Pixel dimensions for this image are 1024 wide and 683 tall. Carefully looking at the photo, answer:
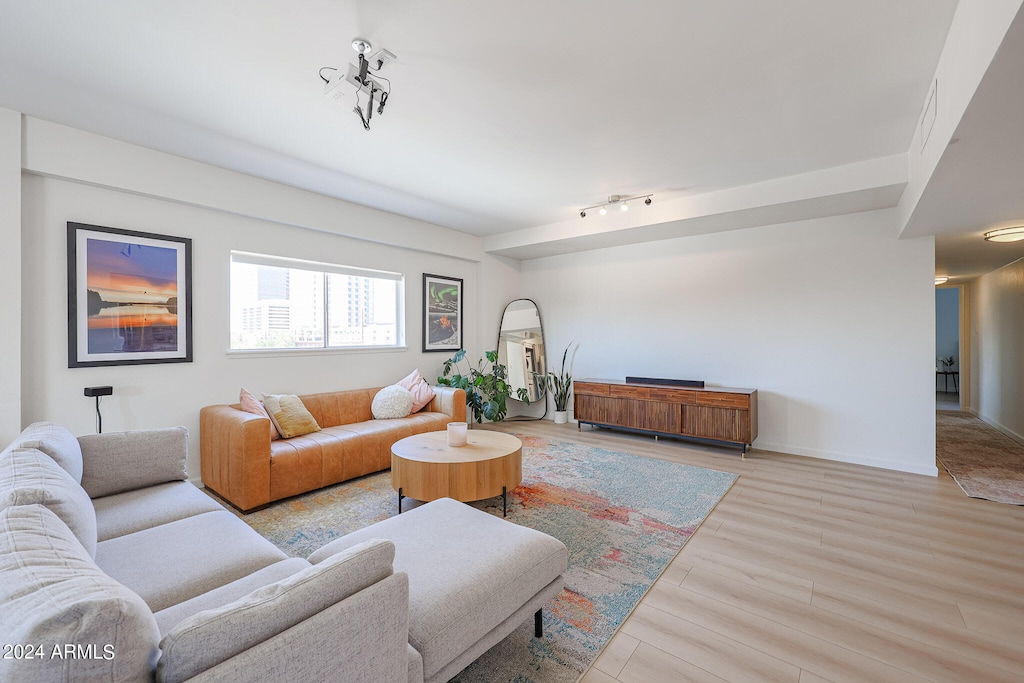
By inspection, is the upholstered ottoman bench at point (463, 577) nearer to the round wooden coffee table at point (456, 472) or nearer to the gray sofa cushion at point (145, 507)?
A: the round wooden coffee table at point (456, 472)

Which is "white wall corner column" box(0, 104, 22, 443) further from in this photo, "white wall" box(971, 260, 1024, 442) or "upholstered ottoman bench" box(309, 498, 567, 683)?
"white wall" box(971, 260, 1024, 442)

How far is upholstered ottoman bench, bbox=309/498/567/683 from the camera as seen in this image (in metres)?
1.33

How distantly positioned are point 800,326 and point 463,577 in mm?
4627

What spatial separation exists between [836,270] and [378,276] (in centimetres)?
503

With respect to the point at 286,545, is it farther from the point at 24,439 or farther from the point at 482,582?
the point at 482,582

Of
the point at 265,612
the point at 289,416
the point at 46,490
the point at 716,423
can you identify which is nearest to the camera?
the point at 265,612

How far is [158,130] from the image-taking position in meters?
3.02

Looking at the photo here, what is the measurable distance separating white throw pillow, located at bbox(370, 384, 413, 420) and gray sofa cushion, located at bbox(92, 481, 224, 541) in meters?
2.16

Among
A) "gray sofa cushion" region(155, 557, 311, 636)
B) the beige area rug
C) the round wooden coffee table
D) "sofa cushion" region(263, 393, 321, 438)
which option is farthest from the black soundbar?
"gray sofa cushion" region(155, 557, 311, 636)

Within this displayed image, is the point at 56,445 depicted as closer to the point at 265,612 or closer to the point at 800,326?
the point at 265,612

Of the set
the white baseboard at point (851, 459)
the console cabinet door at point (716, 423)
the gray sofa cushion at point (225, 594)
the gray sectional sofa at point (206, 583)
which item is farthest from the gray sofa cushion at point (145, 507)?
the white baseboard at point (851, 459)

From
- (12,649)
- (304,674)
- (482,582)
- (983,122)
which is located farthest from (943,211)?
(12,649)

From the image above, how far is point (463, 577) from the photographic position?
1.51 m

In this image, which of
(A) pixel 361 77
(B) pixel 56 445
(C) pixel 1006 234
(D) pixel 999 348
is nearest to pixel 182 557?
(B) pixel 56 445
